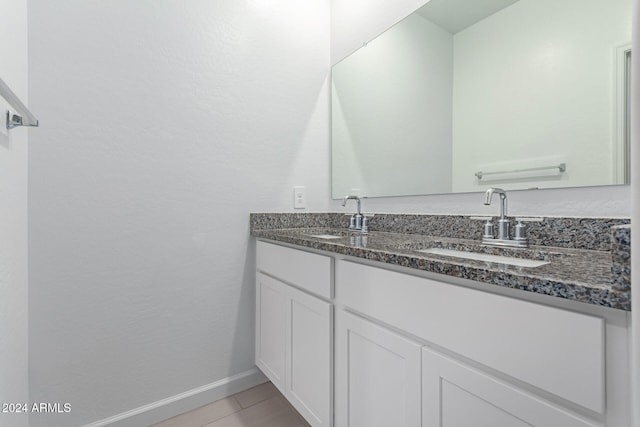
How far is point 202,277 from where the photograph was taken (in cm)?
136

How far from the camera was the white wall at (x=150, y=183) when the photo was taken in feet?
3.47

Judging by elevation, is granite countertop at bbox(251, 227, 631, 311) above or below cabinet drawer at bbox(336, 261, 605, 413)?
above

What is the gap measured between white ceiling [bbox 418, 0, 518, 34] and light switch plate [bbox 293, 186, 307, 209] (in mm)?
979

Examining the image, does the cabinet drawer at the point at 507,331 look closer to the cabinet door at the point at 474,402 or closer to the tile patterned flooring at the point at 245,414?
the cabinet door at the point at 474,402

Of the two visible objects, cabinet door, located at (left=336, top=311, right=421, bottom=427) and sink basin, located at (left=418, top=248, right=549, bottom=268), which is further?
sink basin, located at (left=418, top=248, right=549, bottom=268)

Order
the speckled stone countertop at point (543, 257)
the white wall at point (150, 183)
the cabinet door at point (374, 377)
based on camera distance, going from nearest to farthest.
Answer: the speckled stone countertop at point (543, 257) < the cabinet door at point (374, 377) < the white wall at point (150, 183)

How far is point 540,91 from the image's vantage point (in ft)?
3.12

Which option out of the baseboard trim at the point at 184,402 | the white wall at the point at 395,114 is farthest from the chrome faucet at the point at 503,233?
the baseboard trim at the point at 184,402

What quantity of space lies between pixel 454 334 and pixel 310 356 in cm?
59

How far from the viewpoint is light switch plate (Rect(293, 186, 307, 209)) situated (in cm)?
162

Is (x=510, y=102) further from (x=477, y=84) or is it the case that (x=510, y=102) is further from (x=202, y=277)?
(x=202, y=277)

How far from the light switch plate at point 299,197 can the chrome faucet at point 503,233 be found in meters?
0.92

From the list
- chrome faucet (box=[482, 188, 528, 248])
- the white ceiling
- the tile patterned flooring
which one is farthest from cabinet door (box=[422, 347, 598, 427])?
the white ceiling

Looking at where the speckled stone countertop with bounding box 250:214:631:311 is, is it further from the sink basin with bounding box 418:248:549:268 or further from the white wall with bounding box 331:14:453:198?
the white wall with bounding box 331:14:453:198
